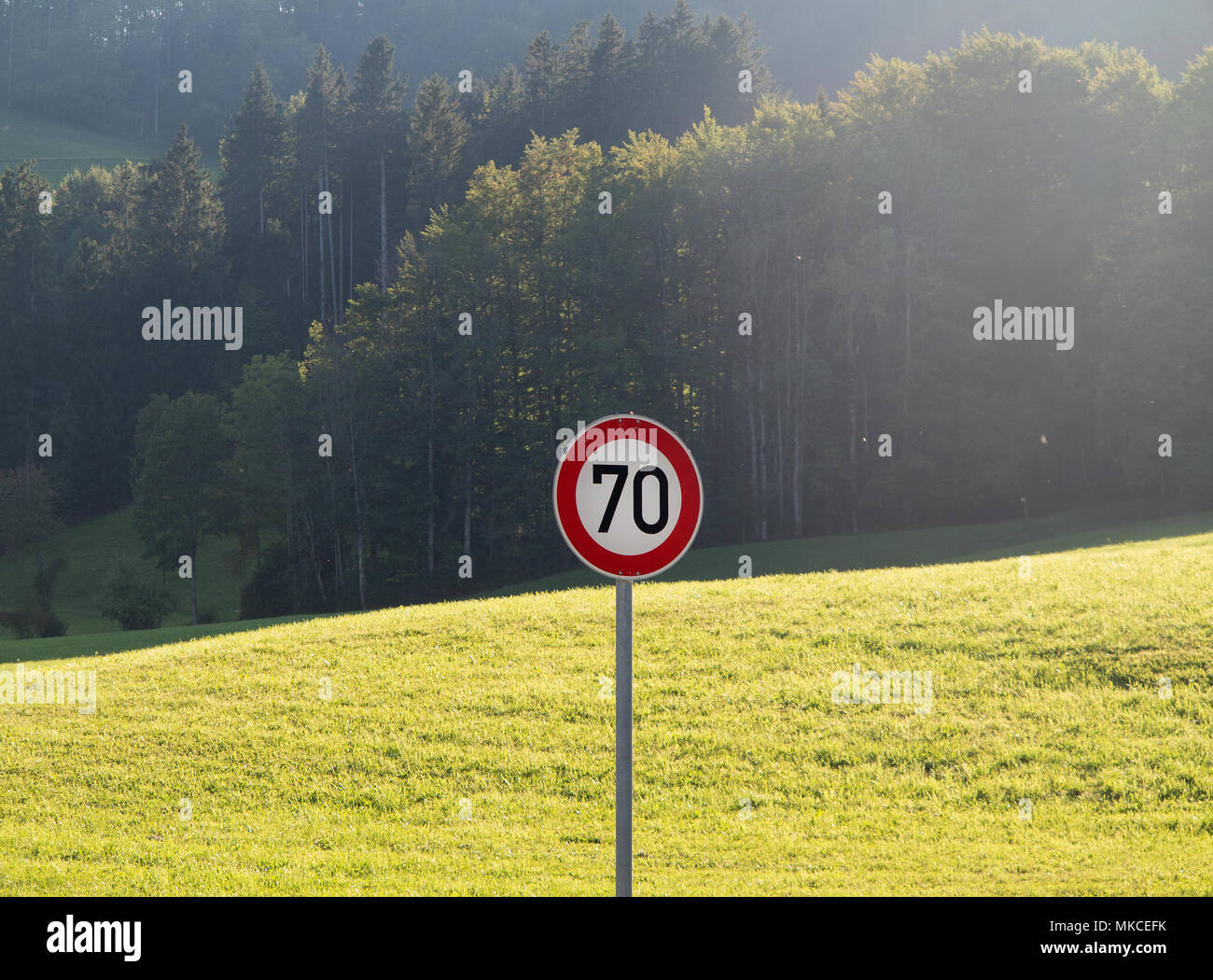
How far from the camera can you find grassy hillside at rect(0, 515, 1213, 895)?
9703 mm

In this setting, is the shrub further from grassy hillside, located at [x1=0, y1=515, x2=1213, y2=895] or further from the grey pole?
the grey pole

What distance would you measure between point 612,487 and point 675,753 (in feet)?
25.4

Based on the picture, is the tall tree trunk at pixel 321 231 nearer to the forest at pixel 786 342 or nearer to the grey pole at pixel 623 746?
the forest at pixel 786 342

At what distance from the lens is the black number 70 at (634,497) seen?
636 centimetres

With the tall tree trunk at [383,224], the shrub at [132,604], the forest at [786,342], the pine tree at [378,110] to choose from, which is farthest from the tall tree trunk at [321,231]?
the shrub at [132,604]

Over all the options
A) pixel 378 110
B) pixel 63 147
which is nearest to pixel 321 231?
pixel 378 110

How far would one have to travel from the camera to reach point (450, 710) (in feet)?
Answer: 49.7

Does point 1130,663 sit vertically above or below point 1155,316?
below

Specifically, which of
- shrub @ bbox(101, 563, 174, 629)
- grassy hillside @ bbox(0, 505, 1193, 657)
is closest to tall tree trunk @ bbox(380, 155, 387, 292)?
grassy hillside @ bbox(0, 505, 1193, 657)

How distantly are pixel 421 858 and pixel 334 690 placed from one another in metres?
6.59

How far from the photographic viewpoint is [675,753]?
1333cm

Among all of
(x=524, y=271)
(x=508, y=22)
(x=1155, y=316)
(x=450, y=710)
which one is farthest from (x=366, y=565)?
(x=508, y=22)

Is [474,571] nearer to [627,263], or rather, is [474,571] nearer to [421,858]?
[627,263]
